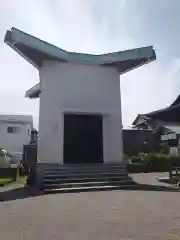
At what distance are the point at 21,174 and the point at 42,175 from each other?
24.4 ft

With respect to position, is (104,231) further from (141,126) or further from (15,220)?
(141,126)

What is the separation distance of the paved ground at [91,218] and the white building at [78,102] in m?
5.38

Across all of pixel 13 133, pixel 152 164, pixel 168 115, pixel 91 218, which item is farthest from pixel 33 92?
pixel 168 115

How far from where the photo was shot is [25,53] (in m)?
14.4

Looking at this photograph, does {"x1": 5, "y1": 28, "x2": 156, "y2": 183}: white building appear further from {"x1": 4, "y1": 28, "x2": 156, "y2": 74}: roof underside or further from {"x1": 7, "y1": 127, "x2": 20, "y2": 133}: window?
{"x1": 7, "y1": 127, "x2": 20, "y2": 133}: window

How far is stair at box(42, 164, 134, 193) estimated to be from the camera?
1166 centimetres

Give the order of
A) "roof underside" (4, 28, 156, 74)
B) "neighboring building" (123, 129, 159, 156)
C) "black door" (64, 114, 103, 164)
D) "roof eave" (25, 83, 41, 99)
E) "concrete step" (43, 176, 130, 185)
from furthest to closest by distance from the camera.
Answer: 1. "neighboring building" (123, 129, 159, 156)
2. "roof eave" (25, 83, 41, 99)
3. "black door" (64, 114, 103, 164)
4. "roof underside" (4, 28, 156, 74)
5. "concrete step" (43, 176, 130, 185)

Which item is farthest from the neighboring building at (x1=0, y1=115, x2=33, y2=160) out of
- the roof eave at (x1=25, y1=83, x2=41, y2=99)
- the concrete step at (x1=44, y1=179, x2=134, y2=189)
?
the concrete step at (x1=44, y1=179, x2=134, y2=189)

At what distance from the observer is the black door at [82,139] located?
1454 cm

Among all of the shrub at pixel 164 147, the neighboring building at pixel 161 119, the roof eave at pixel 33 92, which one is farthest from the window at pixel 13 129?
the shrub at pixel 164 147

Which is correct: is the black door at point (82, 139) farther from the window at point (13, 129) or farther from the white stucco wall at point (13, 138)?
the window at point (13, 129)

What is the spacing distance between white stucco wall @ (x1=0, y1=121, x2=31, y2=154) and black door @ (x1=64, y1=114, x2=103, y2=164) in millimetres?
18004

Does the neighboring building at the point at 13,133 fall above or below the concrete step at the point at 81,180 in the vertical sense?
above

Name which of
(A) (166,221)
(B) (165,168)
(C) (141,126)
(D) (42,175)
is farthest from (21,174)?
(C) (141,126)
